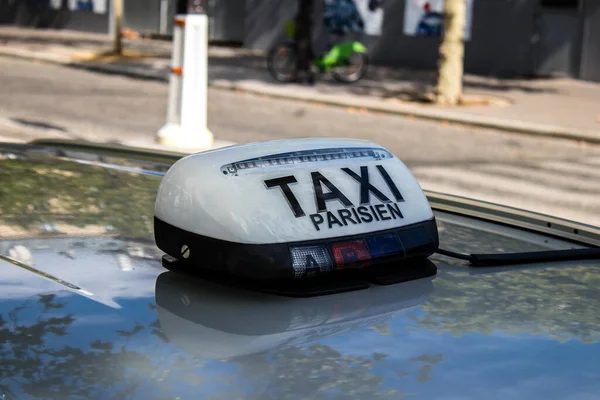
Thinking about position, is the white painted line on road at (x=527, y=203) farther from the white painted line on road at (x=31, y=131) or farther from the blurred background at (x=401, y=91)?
the white painted line on road at (x=31, y=131)

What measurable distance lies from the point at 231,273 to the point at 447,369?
413mm

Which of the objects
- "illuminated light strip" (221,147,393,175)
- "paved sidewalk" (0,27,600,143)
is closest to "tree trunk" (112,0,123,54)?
"paved sidewalk" (0,27,600,143)

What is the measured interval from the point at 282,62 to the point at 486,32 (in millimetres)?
5403

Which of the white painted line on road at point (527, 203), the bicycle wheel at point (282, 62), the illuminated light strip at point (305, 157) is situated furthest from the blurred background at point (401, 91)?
the illuminated light strip at point (305, 157)

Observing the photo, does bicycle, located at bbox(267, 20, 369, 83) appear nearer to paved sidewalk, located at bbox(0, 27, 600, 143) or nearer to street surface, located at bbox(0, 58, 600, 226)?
paved sidewalk, located at bbox(0, 27, 600, 143)

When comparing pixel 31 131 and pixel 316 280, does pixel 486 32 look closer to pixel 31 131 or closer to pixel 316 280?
pixel 31 131

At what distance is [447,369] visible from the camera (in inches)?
53.9

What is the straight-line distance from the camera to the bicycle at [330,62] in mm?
21328

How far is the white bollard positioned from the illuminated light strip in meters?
9.52

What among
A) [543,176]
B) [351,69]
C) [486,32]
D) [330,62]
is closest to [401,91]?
[351,69]

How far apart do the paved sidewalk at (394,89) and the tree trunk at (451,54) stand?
0.37 meters

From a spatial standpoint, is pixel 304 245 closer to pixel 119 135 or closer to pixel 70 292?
pixel 70 292

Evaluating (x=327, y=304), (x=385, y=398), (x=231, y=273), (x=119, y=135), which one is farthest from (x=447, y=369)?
(x=119, y=135)

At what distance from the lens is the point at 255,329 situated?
4.94 ft
